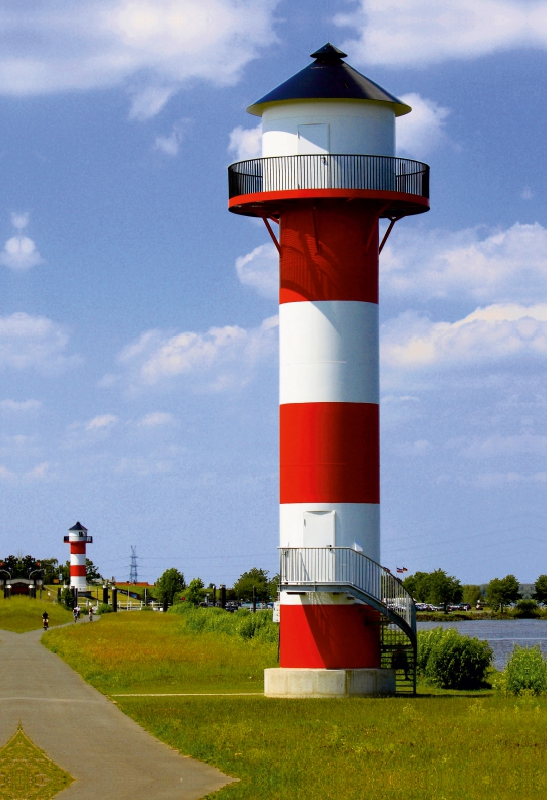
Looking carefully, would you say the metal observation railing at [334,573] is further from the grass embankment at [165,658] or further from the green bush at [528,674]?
the grass embankment at [165,658]

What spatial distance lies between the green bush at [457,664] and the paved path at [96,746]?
11.2 metres

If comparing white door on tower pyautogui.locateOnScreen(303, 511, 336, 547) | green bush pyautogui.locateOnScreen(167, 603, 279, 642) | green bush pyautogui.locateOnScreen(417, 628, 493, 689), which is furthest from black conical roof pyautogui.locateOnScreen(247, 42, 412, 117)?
green bush pyautogui.locateOnScreen(167, 603, 279, 642)

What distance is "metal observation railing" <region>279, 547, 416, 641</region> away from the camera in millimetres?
35312

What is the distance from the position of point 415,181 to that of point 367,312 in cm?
388

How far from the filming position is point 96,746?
25.5 meters

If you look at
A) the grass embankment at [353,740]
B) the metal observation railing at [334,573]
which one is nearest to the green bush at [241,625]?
the grass embankment at [353,740]

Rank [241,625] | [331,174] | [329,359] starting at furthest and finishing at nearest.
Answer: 1. [241,625]
2. [331,174]
3. [329,359]

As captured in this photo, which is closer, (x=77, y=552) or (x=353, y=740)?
(x=353, y=740)

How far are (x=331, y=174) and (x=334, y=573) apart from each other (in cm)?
1037

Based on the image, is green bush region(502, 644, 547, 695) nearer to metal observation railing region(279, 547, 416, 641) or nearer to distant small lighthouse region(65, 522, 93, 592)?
metal observation railing region(279, 547, 416, 641)

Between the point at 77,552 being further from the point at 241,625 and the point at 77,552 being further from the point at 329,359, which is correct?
the point at 329,359

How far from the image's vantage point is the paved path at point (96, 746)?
20.8m

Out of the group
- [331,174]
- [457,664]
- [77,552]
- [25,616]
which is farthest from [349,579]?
[77,552]

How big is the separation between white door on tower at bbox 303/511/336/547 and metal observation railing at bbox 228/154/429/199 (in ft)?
28.1
